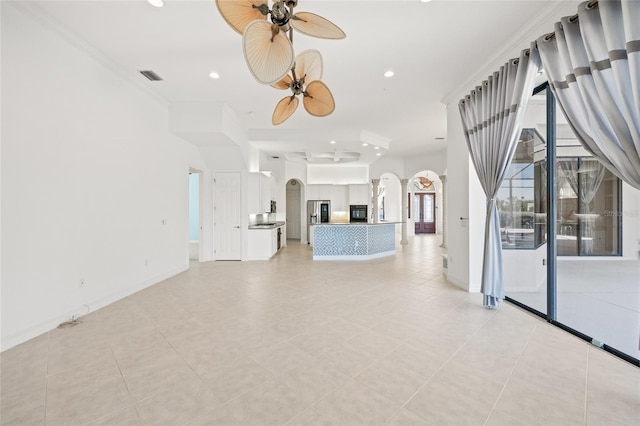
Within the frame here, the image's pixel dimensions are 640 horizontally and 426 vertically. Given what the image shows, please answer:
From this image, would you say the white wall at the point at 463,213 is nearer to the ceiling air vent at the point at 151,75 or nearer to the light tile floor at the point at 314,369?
the light tile floor at the point at 314,369

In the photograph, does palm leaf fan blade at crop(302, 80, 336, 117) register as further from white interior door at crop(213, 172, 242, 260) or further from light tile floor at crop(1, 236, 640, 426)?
white interior door at crop(213, 172, 242, 260)

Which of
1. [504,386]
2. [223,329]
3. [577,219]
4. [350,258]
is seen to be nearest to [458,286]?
[577,219]

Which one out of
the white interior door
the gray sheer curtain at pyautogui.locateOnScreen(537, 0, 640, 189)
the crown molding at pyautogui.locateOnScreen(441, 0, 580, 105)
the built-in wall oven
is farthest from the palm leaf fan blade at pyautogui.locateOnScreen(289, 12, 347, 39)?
the built-in wall oven

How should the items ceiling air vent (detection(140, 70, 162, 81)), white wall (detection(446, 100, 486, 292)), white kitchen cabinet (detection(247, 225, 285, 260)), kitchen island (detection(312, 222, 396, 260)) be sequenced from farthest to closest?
kitchen island (detection(312, 222, 396, 260))
white kitchen cabinet (detection(247, 225, 285, 260))
white wall (detection(446, 100, 486, 292))
ceiling air vent (detection(140, 70, 162, 81))

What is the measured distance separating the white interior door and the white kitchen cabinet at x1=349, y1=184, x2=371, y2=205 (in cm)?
518

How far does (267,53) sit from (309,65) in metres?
0.88

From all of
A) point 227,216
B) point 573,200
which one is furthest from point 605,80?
point 227,216

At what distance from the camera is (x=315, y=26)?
212 centimetres

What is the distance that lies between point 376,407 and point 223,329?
1900mm

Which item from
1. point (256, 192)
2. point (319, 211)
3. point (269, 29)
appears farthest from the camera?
point (319, 211)

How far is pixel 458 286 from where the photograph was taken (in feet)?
15.1

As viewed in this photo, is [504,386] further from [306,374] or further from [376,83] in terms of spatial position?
[376,83]

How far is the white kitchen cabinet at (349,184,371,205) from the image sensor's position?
1103cm

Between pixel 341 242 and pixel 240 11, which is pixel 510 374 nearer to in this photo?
pixel 240 11
